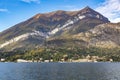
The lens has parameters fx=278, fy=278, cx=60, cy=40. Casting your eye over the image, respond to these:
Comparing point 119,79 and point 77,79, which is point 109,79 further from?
point 77,79

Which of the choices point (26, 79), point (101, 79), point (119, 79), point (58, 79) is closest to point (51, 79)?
point (58, 79)

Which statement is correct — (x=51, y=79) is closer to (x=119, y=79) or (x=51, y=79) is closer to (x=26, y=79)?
(x=26, y=79)

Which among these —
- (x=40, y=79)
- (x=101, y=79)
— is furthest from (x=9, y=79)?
(x=101, y=79)

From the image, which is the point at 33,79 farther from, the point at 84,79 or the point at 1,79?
the point at 84,79

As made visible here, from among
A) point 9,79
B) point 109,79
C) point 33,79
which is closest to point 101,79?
point 109,79

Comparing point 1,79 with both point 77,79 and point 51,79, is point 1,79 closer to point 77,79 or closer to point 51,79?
point 51,79

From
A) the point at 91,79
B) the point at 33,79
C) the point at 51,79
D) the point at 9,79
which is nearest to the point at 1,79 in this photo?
the point at 9,79
